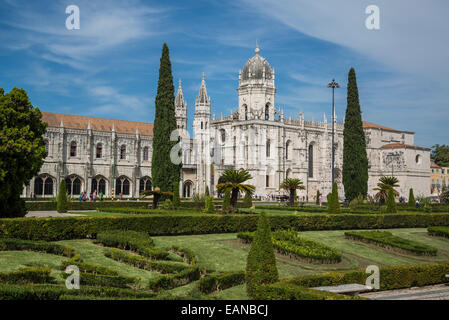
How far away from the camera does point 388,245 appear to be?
2041cm

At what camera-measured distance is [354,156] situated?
4381 centimetres

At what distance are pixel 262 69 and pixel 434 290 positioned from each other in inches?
2074

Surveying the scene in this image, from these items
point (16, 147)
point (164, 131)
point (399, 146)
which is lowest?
point (16, 147)

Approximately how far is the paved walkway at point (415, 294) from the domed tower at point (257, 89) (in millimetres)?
50453

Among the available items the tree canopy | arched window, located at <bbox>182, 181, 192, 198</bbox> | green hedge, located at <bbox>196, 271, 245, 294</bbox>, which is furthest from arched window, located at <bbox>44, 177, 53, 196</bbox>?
green hedge, located at <bbox>196, 271, 245, 294</bbox>

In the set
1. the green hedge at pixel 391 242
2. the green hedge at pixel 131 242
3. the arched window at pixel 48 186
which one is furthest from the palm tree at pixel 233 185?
the arched window at pixel 48 186

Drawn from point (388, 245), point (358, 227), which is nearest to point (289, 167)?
point (358, 227)

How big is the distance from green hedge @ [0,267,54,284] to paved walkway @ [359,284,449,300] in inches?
341

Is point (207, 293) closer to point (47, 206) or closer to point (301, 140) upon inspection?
point (47, 206)

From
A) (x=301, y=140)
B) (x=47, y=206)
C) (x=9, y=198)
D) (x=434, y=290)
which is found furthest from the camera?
(x=301, y=140)

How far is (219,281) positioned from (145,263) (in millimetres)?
2713

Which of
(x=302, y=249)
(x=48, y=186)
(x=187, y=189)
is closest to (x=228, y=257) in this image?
(x=302, y=249)

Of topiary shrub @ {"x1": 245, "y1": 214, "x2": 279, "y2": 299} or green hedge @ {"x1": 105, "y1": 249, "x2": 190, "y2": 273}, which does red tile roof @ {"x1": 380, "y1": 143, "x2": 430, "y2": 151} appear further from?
topiary shrub @ {"x1": 245, "y1": 214, "x2": 279, "y2": 299}

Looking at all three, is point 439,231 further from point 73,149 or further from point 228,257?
point 73,149
